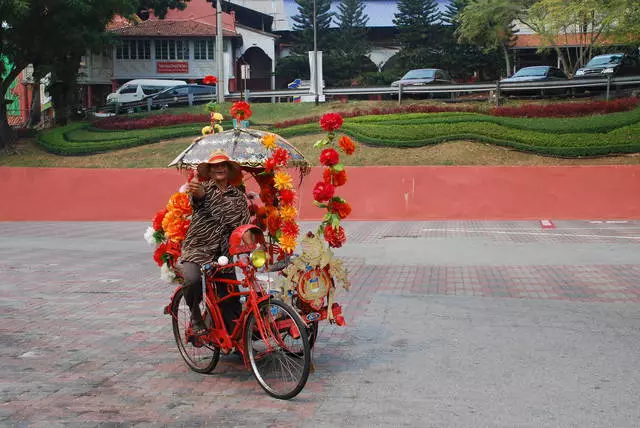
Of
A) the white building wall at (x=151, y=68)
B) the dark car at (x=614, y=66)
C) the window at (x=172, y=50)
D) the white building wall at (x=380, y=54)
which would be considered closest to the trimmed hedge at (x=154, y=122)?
the dark car at (x=614, y=66)

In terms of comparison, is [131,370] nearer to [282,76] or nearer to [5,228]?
[5,228]

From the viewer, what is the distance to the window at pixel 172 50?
51.3 m

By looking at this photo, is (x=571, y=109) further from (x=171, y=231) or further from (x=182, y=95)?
(x=171, y=231)

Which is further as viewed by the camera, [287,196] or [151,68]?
[151,68]

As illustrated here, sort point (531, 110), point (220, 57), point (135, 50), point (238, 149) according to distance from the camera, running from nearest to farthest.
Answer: point (238, 149)
point (531, 110)
point (220, 57)
point (135, 50)

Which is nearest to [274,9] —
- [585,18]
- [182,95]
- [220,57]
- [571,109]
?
[182,95]

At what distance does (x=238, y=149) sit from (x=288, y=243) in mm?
1040

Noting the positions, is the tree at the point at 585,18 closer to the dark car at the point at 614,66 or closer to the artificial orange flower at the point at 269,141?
the dark car at the point at 614,66

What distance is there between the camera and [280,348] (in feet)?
20.9

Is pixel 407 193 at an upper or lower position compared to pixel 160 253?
lower

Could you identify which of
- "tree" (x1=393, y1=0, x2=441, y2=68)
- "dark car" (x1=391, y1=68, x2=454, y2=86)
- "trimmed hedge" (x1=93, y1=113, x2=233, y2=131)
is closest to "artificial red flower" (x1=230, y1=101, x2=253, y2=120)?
"trimmed hedge" (x1=93, y1=113, x2=233, y2=131)

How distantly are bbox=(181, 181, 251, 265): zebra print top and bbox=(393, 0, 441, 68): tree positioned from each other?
44584 mm

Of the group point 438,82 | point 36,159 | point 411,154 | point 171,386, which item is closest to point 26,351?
point 171,386

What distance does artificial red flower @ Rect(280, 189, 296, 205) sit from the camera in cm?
702
